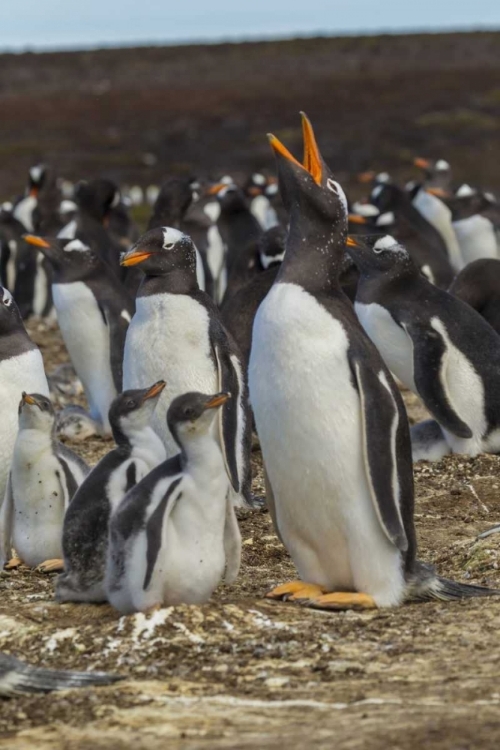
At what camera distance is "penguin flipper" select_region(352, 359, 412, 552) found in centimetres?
523

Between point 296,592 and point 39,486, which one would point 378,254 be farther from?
point 296,592

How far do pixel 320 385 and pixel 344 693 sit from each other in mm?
1399

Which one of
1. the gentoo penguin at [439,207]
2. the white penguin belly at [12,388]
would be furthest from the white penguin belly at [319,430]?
the gentoo penguin at [439,207]

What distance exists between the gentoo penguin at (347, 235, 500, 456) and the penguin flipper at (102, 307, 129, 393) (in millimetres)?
1959

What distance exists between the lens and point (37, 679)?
4.31m

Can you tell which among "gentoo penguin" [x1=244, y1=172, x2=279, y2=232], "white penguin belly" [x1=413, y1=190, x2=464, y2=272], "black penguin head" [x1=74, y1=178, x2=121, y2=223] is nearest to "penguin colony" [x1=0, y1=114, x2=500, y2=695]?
"black penguin head" [x1=74, y1=178, x2=121, y2=223]

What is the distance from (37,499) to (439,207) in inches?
567

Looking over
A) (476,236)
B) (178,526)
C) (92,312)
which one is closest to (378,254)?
A: (92,312)

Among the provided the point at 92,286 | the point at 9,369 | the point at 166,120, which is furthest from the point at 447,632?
the point at 166,120

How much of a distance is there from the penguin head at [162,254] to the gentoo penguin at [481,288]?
2.89 meters

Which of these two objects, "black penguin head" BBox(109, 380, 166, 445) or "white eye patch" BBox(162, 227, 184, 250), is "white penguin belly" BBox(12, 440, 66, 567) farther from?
"white eye patch" BBox(162, 227, 184, 250)

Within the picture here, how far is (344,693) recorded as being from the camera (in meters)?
4.18

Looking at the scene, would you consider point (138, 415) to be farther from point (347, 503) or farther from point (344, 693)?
point (344, 693)

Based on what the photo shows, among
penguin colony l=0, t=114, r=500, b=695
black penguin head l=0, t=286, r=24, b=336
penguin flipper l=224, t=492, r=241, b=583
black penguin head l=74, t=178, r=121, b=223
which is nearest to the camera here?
penguin colony l=0, t=114, r=500, b=695
